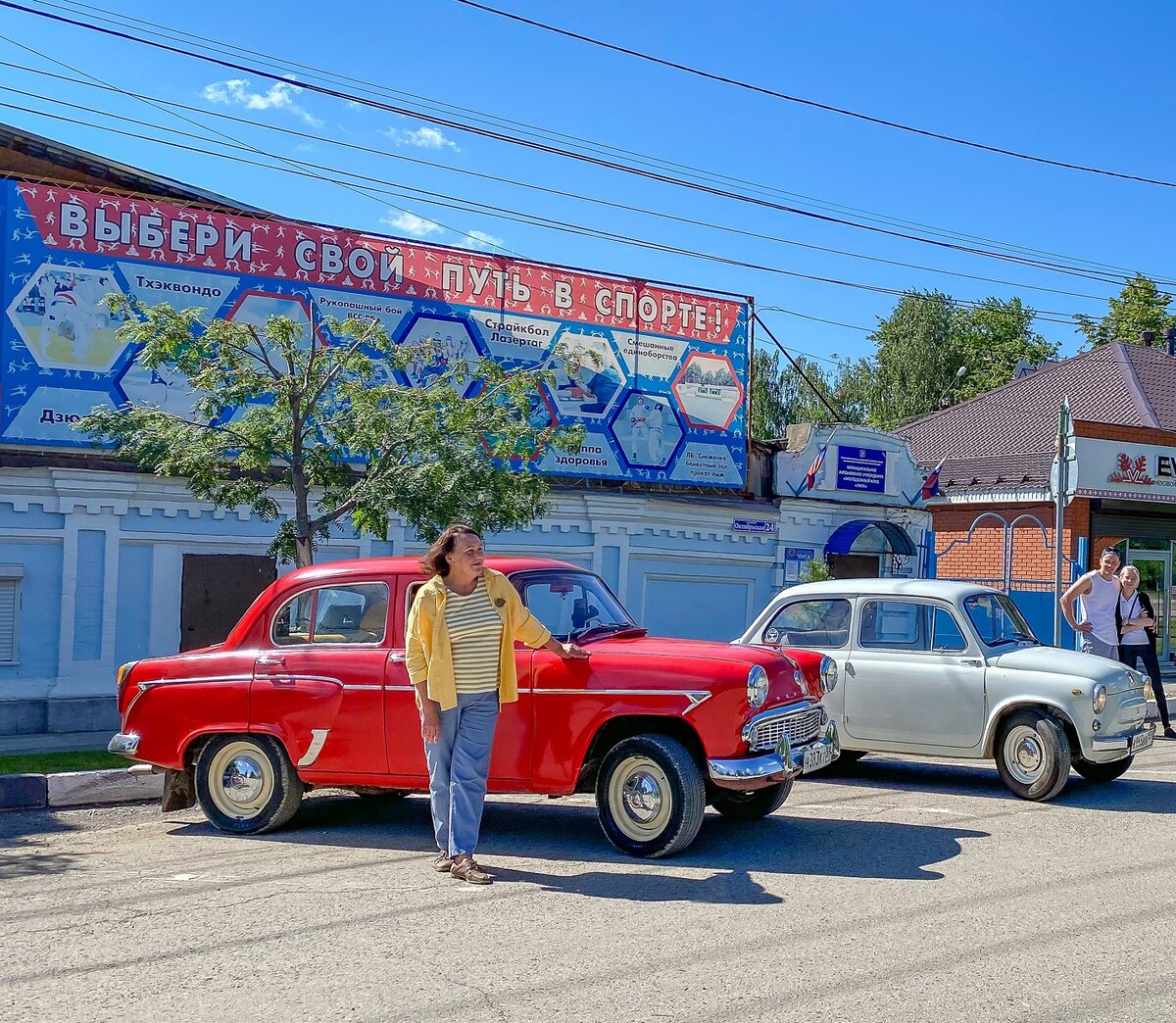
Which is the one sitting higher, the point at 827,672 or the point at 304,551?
the point at 304,551

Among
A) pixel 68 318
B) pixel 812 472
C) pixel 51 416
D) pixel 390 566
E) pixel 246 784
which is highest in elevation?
pixel 68 318

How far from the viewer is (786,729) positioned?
7.20 meters

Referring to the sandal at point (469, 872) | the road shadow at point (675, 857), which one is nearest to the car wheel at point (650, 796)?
the road shadow at point (675, 857)

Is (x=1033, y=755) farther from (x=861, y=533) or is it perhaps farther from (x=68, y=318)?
(x=68, y=318)

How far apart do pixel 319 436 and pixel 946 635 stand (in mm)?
5988

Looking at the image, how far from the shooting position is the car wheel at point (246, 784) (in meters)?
7.95

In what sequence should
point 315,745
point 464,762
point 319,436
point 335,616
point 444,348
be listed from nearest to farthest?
point 464,762
point 315,745
point 335,616
point 319,436
point 444,348

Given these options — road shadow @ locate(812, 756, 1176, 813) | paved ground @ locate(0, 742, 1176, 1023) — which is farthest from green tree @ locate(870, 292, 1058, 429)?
paved ground @ locate(0, 742, 1176, 1023)

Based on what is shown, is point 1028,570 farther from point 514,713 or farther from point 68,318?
point 514,713

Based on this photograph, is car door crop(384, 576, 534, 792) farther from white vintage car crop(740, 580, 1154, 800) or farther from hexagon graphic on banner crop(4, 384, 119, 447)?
hexagon graphic on banner crop(4, 384, 119, 447)

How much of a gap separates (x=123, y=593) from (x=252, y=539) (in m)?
1.58

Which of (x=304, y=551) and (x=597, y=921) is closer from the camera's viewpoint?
(x=597, y=921)

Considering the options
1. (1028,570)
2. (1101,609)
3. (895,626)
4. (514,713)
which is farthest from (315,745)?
(1028,570)

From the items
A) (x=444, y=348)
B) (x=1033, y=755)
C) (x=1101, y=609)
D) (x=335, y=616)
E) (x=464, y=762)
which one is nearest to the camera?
(x=464, y=762)
